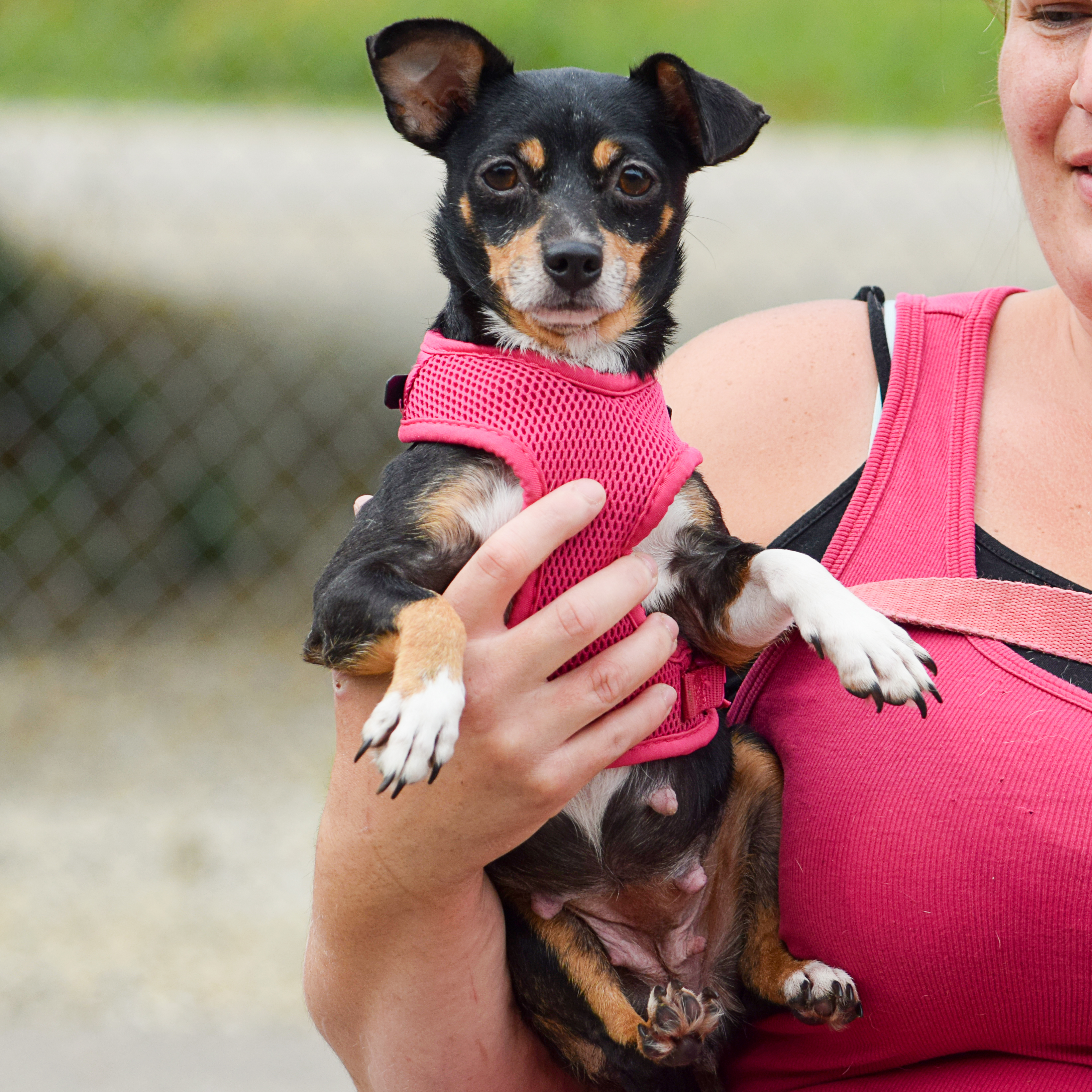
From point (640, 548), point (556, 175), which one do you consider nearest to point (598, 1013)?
point (640, 548)

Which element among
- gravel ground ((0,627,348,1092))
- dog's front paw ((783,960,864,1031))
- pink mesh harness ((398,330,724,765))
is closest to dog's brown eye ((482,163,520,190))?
pink mesh harness ((398,330,724,765))

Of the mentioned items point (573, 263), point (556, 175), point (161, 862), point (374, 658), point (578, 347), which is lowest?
point (161, 862)

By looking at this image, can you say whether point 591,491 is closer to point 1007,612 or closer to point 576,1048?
point 1007,612

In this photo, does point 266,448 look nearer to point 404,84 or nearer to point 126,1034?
point 126,1034

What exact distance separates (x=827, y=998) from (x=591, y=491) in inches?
28.0

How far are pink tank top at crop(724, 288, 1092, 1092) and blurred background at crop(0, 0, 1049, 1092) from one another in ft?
11.5

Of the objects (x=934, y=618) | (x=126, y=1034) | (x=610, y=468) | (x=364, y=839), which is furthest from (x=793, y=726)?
(x=126, y=1034)

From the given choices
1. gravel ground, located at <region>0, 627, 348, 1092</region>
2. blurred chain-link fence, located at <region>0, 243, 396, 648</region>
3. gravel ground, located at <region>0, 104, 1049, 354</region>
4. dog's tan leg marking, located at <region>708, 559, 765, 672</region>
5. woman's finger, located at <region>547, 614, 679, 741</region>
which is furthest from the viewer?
blurred chain-link fence, located at <region>0, 243, 396, 648</region>

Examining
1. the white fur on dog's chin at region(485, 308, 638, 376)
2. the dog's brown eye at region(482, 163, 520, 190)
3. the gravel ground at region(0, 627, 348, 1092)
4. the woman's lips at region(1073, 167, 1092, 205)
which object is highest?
the dog's brown eye at region(482, 163, 520, 190)

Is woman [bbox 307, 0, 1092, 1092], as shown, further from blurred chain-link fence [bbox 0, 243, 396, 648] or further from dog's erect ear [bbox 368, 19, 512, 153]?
blurred chain-link fence [bbox 0, 243, 396, 648]

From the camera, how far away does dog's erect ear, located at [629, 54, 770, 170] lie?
1933 millimetres

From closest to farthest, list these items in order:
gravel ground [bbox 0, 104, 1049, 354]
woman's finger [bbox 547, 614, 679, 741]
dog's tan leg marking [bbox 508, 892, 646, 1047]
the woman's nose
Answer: woman's finger [bbox 547, 614, 679, 741]
the woman's nose
dog's tan leg marking [bbox 508, 892, 646, 1047]
gravel ground [bbox 0, 104, 1049, 354]

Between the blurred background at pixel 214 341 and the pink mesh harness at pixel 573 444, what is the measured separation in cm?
341

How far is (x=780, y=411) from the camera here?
2082 millimetres
